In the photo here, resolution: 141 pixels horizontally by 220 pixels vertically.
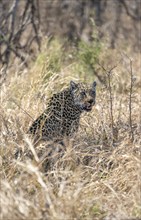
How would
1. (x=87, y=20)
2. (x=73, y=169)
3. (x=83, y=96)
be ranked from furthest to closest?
1. (x=87, y=20)
2. (x=83, y=96)
3. (x=73, y=169)

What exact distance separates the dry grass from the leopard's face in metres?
0.21

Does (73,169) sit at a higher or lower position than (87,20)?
lower

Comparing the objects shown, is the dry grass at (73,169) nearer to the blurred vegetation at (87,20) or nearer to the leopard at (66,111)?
the leopard at (66,111)

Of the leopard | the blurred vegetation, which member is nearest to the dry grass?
the leopard

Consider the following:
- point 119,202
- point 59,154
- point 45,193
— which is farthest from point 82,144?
point 45,193

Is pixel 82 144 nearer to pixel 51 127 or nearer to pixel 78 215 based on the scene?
pixel 51 127

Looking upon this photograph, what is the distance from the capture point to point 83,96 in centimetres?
555

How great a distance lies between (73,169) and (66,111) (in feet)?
3.20

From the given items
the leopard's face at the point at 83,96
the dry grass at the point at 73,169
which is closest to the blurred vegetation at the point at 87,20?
the dry grass at the point at 73,169

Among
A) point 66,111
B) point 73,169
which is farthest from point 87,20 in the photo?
point 73,169

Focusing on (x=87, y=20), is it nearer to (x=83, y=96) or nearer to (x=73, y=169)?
(x=83, y=96)

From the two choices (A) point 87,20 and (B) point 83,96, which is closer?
(B) point 83,96

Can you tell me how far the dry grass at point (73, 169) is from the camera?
4027mm

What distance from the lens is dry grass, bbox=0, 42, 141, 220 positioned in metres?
4.03
